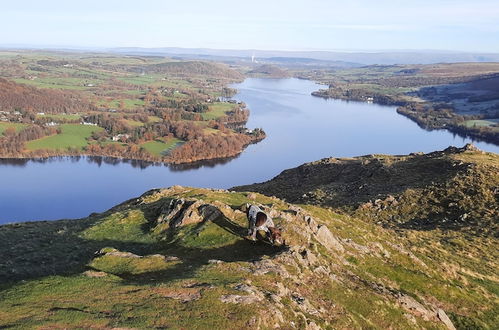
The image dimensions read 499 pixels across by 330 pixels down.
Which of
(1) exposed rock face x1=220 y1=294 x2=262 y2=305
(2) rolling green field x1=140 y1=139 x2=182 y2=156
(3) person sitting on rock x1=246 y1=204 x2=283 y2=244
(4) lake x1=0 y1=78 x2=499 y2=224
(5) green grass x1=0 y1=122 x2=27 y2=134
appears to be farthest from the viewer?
(5) green grass x1=0 y1=122 x2=27 y2=134

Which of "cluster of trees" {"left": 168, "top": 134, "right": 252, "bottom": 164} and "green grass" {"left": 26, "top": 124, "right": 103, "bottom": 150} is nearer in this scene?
"cluster of trees" {"left": 168, "top": 134, "right": 252, "bottom": 164}

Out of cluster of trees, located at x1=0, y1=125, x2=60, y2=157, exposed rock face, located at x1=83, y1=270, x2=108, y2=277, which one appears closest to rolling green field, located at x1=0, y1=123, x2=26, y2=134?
cluster of trees, located at x1=0, y1=125, x2=60, y2=157

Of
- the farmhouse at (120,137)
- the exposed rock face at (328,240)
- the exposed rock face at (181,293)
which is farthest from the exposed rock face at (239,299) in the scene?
the farmhouse at (120,137)

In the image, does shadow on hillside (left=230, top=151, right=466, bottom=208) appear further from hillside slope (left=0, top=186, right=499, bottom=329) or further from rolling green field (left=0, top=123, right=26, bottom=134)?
rolling green field (left=0, top=123, right=26, bottom=134)

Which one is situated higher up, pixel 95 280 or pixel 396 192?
pixel 95 280

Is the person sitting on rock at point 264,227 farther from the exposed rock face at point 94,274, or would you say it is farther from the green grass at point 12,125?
the green grass at point 12,125

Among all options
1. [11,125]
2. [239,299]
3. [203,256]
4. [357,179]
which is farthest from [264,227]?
[11,125]

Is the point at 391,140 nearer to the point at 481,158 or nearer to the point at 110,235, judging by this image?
the point at 481,158

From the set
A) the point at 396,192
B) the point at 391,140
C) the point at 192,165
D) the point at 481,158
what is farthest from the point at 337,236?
the point at 391,140
